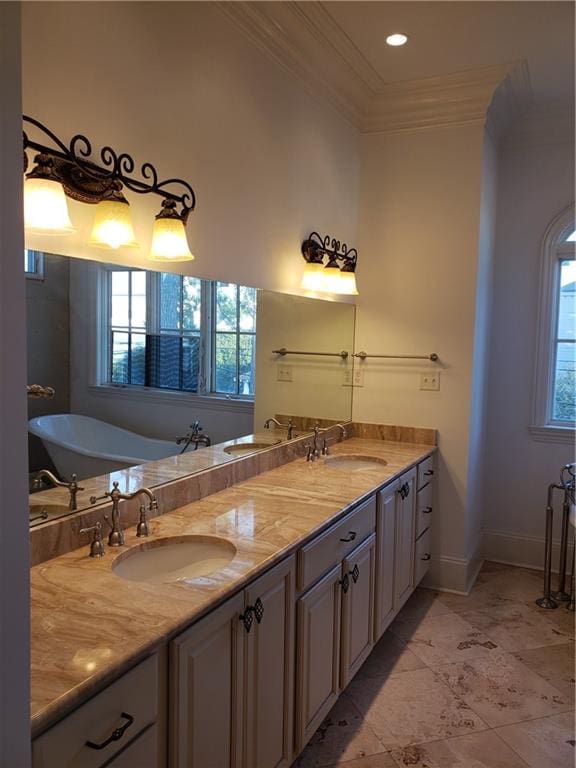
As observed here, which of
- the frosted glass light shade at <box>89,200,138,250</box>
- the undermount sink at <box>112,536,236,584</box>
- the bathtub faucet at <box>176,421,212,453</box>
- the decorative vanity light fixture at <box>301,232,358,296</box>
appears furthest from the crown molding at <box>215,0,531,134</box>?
the undermount sink at <box>112,536,236,584</box>

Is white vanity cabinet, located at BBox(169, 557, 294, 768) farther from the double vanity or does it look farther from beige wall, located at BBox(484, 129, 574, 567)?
beige wall, located at BBox(484, 129, 574, 567)

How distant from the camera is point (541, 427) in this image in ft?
12.4

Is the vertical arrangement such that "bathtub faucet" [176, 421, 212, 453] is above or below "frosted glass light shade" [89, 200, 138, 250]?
below

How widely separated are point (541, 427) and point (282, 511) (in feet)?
7.80

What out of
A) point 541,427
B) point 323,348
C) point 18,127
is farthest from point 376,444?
point 18,127

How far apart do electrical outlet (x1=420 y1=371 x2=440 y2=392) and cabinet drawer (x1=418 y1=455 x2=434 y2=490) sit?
0.40 m

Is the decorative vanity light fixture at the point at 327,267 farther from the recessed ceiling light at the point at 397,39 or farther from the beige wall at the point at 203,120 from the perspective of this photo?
the recessed ceiling light at the point at 397,39

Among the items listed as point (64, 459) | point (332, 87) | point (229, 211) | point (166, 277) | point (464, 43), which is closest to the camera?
point (64, 459)

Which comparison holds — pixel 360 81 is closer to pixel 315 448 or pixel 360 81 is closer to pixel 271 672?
pixel 315 448

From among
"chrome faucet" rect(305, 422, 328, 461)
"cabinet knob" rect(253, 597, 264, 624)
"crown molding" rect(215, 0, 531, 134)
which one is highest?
"crown molding" rect(215, 0, 531, 134)

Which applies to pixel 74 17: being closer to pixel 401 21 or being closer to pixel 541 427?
pixel 401 21

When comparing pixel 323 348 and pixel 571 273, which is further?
pixel 571 273

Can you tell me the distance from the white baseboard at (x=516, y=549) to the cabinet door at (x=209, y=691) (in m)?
2.84

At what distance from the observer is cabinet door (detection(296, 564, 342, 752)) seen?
1.85m
